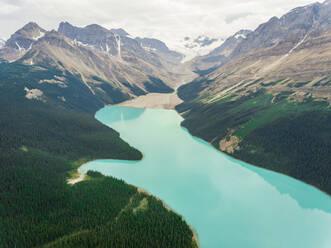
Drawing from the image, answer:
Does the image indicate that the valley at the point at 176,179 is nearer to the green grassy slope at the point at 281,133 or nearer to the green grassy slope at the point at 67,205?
the green grassy slope at the point at 67,205

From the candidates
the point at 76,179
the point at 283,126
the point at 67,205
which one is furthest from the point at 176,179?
the point at 283,126

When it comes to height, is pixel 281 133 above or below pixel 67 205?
above

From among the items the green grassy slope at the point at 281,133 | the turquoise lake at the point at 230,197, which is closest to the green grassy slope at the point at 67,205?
the turquoise lake at the point at 230,197

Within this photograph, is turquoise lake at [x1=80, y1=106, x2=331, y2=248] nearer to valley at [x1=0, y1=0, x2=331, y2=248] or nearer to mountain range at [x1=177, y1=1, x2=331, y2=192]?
valley at [x1=0, y1=0, x2=331, y2=248]

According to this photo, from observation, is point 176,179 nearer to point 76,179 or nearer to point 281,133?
point 76,179

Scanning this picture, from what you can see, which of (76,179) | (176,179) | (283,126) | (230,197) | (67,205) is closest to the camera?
(67,205)

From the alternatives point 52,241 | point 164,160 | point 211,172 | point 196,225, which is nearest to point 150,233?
point 196,225

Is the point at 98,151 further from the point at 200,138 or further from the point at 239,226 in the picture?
the point at 239,226
